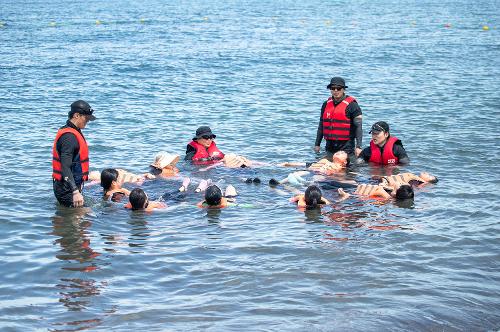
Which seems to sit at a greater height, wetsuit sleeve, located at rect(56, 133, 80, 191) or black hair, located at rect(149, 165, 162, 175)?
wetsuit sleeve, located at rect(56, 133, 80, 191)

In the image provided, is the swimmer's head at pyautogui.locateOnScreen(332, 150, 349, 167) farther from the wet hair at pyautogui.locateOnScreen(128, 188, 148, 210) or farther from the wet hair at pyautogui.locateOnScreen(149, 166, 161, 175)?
the wet hair at pyautogui.locateOnScreen(128, 188, 148, 210)

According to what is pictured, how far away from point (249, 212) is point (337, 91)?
449 cm

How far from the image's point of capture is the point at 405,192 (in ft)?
47.6

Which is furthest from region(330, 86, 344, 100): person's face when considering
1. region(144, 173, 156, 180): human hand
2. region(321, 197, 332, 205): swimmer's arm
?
region(144, 173, 156, 180): human hand

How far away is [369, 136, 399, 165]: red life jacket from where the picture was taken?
17.1 metres

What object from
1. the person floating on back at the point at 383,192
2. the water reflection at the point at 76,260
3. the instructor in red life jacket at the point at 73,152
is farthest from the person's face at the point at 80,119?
the person floating on back at the point at 383,192

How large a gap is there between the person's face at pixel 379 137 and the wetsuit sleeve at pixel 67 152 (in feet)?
22.8

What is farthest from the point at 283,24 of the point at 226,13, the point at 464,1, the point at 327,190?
the point at 327,190

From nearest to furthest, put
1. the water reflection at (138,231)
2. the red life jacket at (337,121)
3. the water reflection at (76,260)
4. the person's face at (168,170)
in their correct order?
the water reflection at (76,260) → the water reflection at (138,231) → the person's face at (168,170) → the red life jacket at (337,121)

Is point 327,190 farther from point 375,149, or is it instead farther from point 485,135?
point 485,135

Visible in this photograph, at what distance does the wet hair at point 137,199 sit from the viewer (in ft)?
45.4

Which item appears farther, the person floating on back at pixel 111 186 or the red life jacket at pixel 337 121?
the red life jacket at pixel 337 121

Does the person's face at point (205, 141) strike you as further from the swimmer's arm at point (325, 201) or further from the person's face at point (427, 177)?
the person's face at point (427, 177)

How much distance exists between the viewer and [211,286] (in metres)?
10.6
